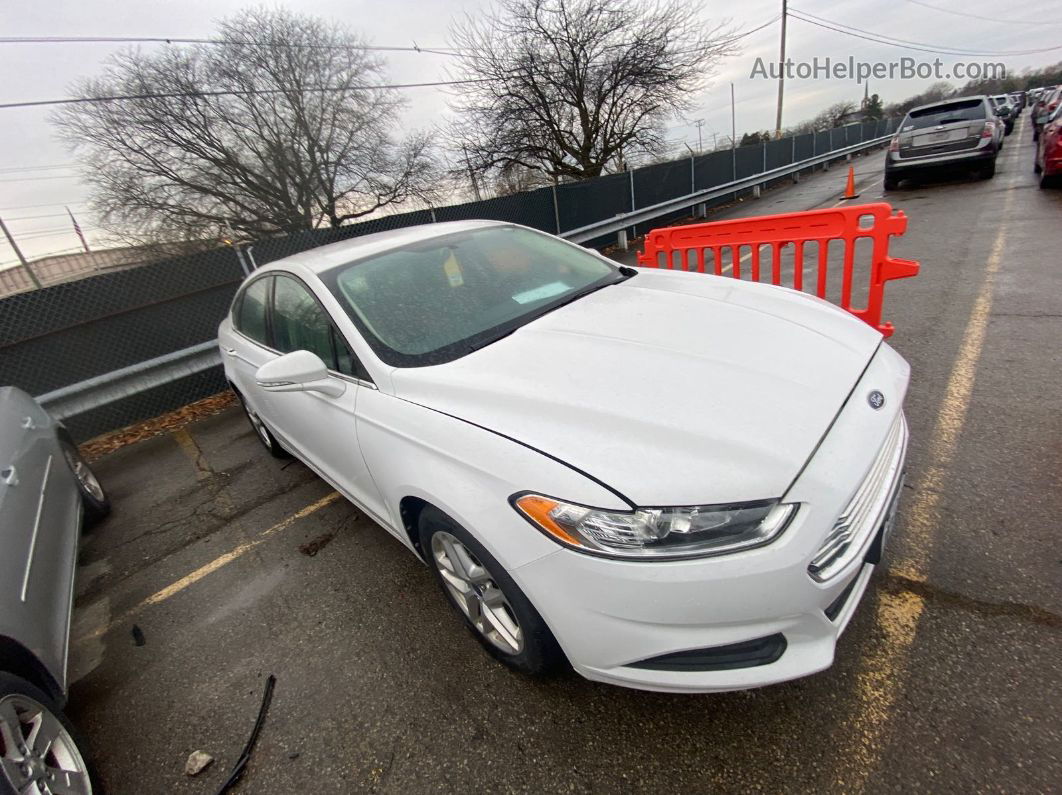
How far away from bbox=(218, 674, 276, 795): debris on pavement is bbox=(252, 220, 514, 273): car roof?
6.36ft

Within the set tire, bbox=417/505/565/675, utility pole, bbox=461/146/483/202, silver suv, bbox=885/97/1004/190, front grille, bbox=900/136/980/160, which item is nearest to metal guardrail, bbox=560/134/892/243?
silver suv, bbox=885/97/1004/190

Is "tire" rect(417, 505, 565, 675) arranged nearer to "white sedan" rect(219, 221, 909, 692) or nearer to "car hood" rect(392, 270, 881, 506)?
"white sedan" rect(219, 221, 909, 692)

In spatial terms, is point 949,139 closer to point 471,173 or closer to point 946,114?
point 946,114

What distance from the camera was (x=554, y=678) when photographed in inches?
76.5

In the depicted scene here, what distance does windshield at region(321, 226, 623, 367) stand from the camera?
2246 millimetres

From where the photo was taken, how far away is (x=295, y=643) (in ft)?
7.77

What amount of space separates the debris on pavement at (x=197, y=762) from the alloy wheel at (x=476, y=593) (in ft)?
3.47

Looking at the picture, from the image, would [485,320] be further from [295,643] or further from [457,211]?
[457,211]

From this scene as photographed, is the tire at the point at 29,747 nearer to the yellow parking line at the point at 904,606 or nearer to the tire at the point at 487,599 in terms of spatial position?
the tire at the point at 487,599

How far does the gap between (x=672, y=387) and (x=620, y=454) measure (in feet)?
1.16

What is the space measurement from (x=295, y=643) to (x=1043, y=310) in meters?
5.99

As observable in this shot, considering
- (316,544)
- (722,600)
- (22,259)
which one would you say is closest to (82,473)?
(316,544)

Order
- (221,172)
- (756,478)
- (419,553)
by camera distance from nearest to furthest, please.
Result: (756,478) → (419,553) → (221,172)

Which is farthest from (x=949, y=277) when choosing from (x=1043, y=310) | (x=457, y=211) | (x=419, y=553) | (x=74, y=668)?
(x=74, y=668)
